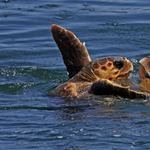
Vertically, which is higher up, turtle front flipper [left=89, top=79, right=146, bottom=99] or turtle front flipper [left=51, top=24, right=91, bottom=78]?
turtle front flipper [left=51, top=24, right=91, bottom=78]

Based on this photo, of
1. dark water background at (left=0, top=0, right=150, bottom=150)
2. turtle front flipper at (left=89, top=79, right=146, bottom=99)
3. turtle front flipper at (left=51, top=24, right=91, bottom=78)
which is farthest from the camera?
turtle front flipper at (left=51, top=24, right=91, bottom=78)

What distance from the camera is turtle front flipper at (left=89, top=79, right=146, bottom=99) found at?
180 inches

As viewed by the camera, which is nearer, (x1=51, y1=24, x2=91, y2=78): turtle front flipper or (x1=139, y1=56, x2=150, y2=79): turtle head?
(x1=139, y1=56, x2=150, y2=79): turtle head

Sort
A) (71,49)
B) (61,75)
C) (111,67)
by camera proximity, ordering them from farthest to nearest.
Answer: (61,75) < (71,49) < (111,67)

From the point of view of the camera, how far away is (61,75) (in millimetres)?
7430

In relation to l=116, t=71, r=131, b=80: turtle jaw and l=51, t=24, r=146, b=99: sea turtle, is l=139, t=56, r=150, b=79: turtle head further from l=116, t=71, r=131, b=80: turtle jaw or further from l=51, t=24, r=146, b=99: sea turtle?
l=116, t=71, r=131, b=80: turtle jaw

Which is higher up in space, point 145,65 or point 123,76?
point 145,65

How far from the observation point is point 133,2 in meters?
15.4

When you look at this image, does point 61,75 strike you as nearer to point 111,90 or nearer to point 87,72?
point 87,72

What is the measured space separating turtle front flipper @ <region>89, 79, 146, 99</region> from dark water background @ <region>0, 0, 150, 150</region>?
18 centimetres

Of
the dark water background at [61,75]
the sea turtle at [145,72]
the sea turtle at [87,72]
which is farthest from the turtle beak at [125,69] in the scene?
the sea turtle at [145,72]

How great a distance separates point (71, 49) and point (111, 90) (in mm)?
1858

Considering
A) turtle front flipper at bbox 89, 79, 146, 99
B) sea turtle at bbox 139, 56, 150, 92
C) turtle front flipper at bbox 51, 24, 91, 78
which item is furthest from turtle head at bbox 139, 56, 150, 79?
turtle front flipper at bbox 51, 24, 91, 78

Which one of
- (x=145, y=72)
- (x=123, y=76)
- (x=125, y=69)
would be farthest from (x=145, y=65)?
(x=123, y=76)
